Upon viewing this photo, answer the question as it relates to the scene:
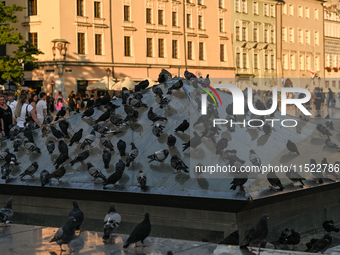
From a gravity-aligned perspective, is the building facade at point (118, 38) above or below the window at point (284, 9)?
below

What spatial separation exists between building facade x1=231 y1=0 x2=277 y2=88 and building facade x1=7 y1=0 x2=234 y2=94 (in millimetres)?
3984

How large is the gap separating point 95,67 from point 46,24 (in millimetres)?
4580

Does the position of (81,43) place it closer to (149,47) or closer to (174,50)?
(149,47)

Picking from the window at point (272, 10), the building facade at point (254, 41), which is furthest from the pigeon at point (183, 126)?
the window at point (272, 10)

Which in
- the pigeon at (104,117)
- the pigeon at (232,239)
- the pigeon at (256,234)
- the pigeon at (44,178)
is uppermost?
A: the pigeon at (104,117)

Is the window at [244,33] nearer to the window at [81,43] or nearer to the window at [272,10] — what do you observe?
the window at [272,10]

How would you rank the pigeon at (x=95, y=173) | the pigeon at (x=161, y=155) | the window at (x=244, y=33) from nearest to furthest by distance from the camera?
the pigeon at (x=95, y=173)
the pigeon at (x=161, y=155)
the window at (x=244, y=33)

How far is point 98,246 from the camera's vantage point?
5.83m

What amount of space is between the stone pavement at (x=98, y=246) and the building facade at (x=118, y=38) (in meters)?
34.6

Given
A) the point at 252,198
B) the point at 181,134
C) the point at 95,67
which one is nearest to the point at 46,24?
the point at 95,67

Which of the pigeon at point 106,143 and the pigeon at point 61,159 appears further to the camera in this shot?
the pigeon at point 106,143

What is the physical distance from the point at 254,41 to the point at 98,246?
189ft

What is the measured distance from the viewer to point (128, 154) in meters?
8.95

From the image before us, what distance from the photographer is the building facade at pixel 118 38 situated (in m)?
41.3
